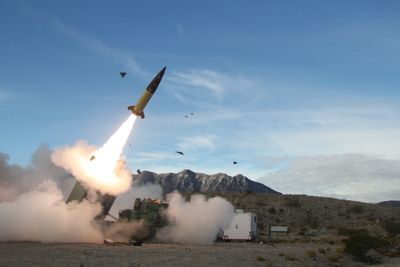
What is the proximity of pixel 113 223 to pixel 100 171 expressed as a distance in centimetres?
458

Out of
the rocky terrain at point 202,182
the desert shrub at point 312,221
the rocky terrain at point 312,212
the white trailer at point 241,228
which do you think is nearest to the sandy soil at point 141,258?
the white trailer at point 241,228

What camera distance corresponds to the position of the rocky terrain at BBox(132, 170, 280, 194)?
583 feet

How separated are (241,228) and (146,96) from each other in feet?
65.0

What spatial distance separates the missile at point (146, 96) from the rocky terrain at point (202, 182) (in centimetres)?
13588

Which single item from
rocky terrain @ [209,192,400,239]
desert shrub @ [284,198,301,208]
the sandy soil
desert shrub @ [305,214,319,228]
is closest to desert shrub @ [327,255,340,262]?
the sandy soil

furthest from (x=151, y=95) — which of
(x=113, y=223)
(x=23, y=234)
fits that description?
(x=23, y=234)

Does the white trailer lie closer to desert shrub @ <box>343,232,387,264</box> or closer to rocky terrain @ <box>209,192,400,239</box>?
desert shrub @ <box>343,232,387,264</box>

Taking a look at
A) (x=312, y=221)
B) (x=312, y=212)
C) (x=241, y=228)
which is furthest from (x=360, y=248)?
(x=312, y=212)

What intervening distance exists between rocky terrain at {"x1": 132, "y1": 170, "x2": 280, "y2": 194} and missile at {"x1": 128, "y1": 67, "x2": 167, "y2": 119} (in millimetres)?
135884

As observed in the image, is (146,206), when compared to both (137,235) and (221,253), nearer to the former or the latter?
(137,235)

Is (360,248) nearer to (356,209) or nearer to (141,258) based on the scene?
(141,258)

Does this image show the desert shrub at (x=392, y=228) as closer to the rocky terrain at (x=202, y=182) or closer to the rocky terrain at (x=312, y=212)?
the rocky terrain at (x=312, y=212)

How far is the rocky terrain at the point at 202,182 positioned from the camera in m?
178

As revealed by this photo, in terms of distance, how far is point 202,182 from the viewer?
7303 inches
